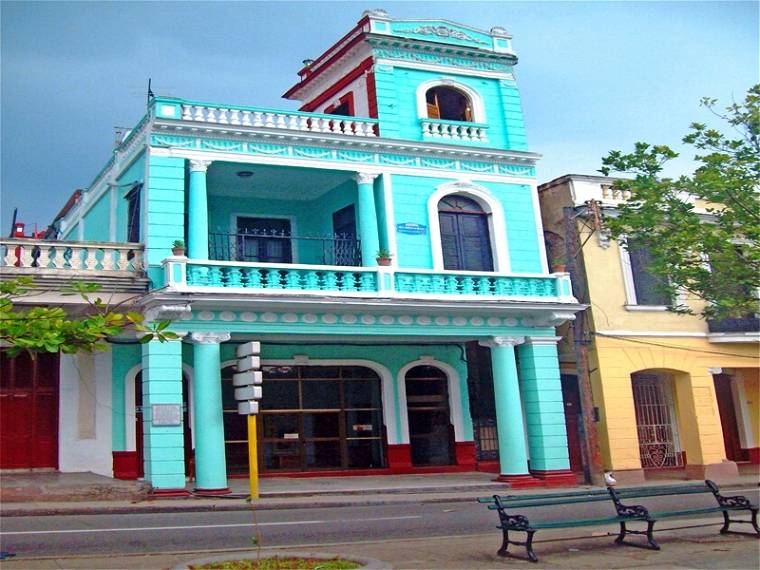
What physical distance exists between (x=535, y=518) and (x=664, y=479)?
8.82 m

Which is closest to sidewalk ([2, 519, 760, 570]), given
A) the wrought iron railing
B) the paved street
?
the paved street

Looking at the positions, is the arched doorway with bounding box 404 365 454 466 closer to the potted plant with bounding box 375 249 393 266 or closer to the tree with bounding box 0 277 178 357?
the potted plant with bounding box 375 249 393 266

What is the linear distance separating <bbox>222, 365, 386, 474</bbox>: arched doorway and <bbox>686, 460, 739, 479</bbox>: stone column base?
804cm

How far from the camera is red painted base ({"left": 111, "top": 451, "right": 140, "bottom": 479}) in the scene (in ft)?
56.1

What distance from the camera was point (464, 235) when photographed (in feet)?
64.7

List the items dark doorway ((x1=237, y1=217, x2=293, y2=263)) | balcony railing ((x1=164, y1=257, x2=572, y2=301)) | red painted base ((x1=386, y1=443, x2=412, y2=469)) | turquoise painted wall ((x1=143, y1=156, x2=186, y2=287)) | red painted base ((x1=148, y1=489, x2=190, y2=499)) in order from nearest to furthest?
red painted base ((x1=148, y1=489, x2=190, y2=499))
balcony railing ((x1=164, y1=257, x2=572, y2=301))
turquoise painted wall ((x1=143, y1=156, x2=186, y2=287))
dark doorway ((x1=237, y1=217, x2=293, y2=263))
red painted base ((x1=386, y1=443, x2=412, y2=469))

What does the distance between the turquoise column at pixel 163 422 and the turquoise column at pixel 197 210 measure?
2.20 metres

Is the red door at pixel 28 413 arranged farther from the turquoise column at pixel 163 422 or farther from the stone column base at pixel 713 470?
the stone column base at pixel 713 470

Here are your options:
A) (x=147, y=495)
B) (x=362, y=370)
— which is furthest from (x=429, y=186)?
(x=147, y=495)

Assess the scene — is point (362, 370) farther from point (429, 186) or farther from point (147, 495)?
point (147, 495)

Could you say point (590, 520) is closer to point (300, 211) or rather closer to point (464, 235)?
point (464, 235)

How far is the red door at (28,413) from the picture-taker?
16.6m

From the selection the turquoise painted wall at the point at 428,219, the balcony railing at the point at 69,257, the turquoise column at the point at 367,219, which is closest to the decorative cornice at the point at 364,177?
the turquoise column at the point at 367,219

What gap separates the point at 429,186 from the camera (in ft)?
63.5
